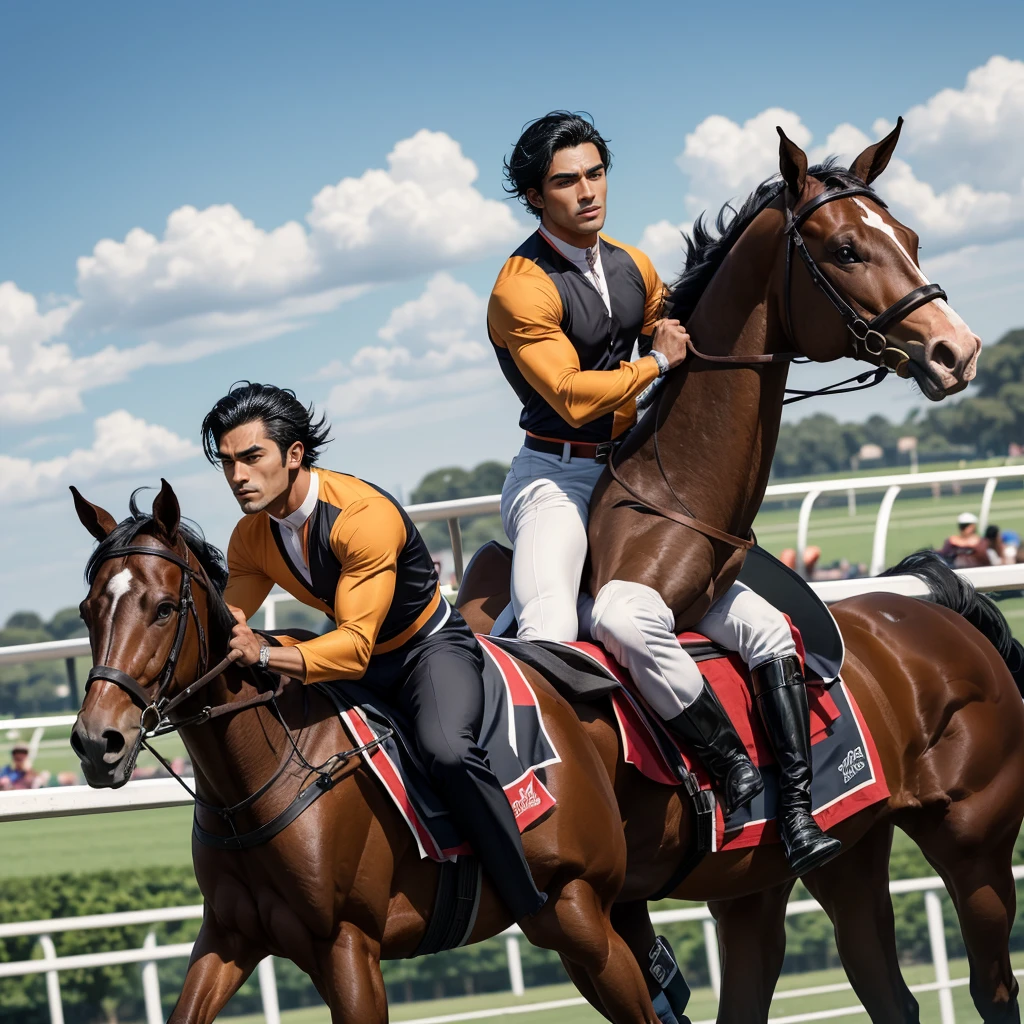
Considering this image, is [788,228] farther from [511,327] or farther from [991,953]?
[991,953]

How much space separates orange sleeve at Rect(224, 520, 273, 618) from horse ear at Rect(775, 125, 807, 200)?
5.49 ft

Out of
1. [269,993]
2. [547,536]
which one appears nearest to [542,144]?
[547,536]

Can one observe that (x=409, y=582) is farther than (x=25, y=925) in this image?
No

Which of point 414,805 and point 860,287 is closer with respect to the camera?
point 414,805

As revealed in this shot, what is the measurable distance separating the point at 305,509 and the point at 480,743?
26.6 inches

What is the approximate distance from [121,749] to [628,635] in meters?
1.31

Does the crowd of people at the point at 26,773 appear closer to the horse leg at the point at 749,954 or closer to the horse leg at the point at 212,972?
the horse leg at the point at 749,954

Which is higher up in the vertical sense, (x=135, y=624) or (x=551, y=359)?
(x=551, y=359)

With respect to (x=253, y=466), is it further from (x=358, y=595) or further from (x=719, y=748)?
(x=719, y=748)

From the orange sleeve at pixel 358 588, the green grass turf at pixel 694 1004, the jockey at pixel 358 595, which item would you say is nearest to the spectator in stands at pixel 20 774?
the green grass turf at pixel 694 1004

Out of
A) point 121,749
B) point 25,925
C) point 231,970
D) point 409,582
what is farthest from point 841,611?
point 25,925

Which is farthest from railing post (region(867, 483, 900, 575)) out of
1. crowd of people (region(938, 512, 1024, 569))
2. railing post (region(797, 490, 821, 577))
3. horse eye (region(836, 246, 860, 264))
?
horse eye (region(836, 246, 860, 264))

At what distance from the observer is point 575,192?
3697 millimetres

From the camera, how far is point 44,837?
26312 millimetres
